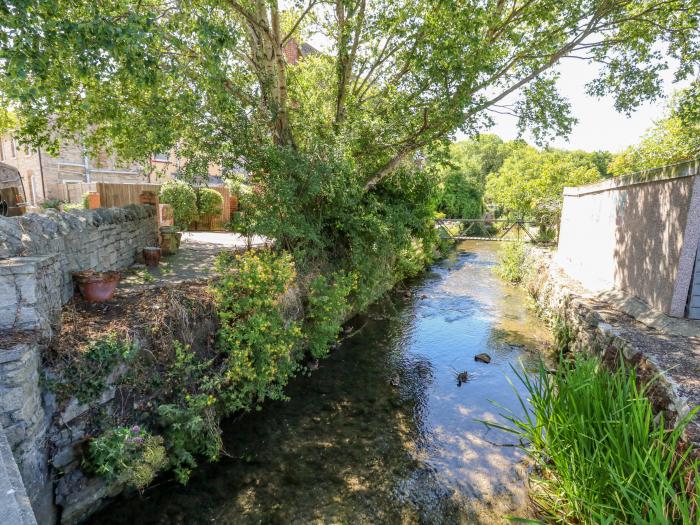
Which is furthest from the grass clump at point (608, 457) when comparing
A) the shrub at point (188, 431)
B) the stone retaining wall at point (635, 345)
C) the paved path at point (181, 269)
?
the paved path at point (181, 269)

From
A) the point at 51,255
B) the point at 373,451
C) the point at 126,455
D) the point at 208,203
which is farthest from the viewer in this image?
the point at 208,203

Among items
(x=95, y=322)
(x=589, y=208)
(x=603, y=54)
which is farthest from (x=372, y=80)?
(x=95, y=322)

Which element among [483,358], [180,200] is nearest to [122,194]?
[180,200]

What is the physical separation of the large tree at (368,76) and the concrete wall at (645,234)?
2.37 meters

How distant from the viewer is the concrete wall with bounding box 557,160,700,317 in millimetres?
5891

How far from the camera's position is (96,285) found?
17.3ft

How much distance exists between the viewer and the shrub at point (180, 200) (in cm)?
1305

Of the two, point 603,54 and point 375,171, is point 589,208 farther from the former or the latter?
point 375,171

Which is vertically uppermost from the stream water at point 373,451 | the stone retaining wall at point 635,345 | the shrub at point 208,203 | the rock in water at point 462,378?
the shrub at point 208,203

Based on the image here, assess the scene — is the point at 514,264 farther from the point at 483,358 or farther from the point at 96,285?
the point at 96,285

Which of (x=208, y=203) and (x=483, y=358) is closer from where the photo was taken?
(x=483, y=358)

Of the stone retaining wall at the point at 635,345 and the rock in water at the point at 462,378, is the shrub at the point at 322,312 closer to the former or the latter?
the rock in water at the point at 462,378

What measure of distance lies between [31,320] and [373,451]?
4.26m

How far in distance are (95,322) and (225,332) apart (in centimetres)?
155
